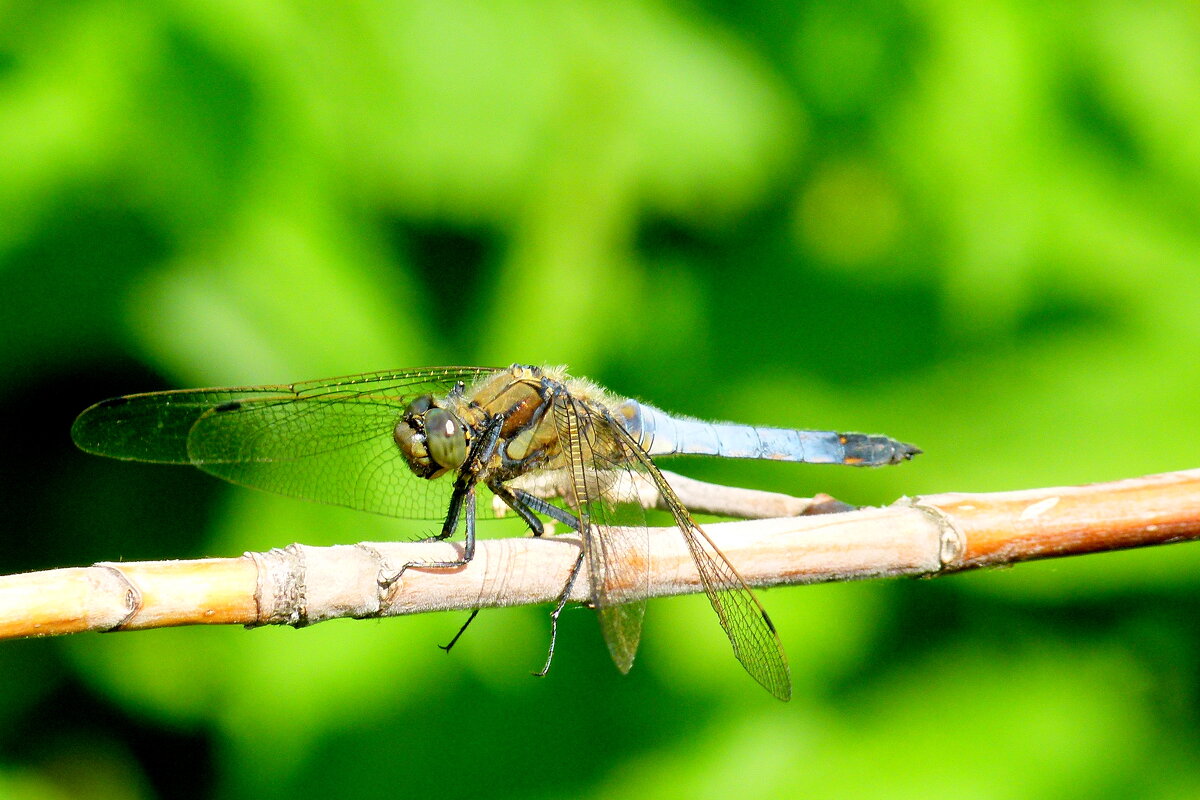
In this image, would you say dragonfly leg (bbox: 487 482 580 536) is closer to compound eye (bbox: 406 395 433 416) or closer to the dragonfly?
the dragonfly

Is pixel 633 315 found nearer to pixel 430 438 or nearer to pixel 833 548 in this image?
pixel 430 438

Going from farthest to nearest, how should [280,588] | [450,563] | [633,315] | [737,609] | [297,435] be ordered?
[633,315] < [297,435] < [737,609] < [450,563] < [280,588]

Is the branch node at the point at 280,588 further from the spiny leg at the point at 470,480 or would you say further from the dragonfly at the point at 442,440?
the dragonfly at the point at 442,440

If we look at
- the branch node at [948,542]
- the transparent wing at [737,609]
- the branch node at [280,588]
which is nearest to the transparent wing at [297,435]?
the transparent wing at [737,609]

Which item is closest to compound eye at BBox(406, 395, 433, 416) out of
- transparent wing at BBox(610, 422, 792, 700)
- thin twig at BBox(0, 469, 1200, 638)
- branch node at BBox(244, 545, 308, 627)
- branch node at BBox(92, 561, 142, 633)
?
transparent wing at BBox(610, 422, 792, 700)

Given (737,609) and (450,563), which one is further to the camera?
(737,609)

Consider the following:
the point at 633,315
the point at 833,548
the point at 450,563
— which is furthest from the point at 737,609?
the point at 633,315

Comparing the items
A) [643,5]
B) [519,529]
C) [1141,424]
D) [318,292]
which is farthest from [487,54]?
[1141,424]

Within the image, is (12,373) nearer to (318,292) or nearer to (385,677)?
(318,292)
